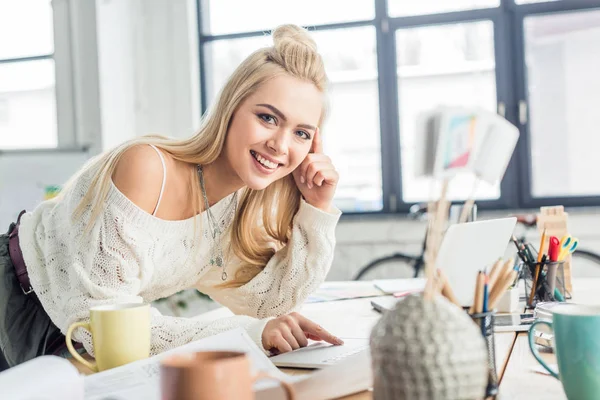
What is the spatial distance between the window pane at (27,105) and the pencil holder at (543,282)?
10.9ft

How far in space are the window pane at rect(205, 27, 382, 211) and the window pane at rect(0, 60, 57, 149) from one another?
108 cm

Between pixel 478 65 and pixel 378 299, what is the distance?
2656 mm

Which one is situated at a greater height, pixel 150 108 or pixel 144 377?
pixel 150 108

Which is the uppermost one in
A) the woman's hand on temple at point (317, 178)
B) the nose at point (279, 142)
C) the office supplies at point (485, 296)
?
the nose at point (279, 142)

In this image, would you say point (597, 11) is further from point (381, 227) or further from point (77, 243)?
point (77, 243)

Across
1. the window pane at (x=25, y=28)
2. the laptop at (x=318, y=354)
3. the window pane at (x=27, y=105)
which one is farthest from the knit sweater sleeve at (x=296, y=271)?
the window pane at (x=25, y=28)

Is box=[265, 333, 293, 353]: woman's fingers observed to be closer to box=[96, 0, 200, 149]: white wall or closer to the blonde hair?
the blonde hair

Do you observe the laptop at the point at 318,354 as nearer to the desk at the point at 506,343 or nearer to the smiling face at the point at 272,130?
the desk at the point at 506,343

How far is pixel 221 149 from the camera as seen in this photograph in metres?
1.44

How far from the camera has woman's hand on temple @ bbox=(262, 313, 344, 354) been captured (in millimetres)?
1015

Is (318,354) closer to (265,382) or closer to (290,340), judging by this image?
(290,340)

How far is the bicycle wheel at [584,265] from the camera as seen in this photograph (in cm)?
350

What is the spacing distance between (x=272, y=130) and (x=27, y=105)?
3217 mm

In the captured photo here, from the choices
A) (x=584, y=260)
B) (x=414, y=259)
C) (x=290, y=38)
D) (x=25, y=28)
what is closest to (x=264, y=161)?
(x=290, y=38)
